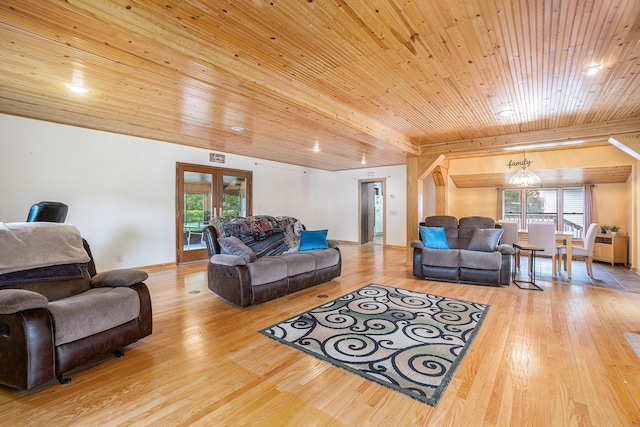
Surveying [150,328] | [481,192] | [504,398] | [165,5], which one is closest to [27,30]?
[165,5]

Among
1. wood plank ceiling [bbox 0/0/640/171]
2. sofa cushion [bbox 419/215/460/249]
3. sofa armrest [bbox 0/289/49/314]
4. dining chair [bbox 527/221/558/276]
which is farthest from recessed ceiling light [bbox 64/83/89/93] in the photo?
dining chair [bbox 527/221/558/276]

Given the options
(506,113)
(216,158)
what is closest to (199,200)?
(216,158)

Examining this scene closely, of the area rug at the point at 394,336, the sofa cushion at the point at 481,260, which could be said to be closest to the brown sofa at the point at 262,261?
the area rug at the point at 394,336

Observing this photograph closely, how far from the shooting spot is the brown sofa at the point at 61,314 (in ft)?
5.68

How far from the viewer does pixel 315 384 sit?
192 centimetres

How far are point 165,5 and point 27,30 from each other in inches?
39.5

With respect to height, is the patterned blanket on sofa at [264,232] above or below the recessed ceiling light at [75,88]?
below

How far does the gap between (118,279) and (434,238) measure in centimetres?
430

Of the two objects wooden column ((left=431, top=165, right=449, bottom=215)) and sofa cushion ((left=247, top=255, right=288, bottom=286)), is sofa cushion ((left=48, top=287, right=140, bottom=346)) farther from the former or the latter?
wooden column ((left=431, top=165, right=449, bottom=215))

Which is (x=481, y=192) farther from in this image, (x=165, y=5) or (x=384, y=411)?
(x=165, y=5)

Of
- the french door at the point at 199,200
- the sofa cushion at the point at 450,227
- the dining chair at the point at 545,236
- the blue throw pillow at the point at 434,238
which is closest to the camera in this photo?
the dining chair at the point at 545,236

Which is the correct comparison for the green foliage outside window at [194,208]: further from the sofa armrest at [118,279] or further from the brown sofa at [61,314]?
the sofa armrest at [118,279]

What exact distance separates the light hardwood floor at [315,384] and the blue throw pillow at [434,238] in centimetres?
173

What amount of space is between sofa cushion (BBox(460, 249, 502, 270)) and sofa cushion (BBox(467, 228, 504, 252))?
157mm
